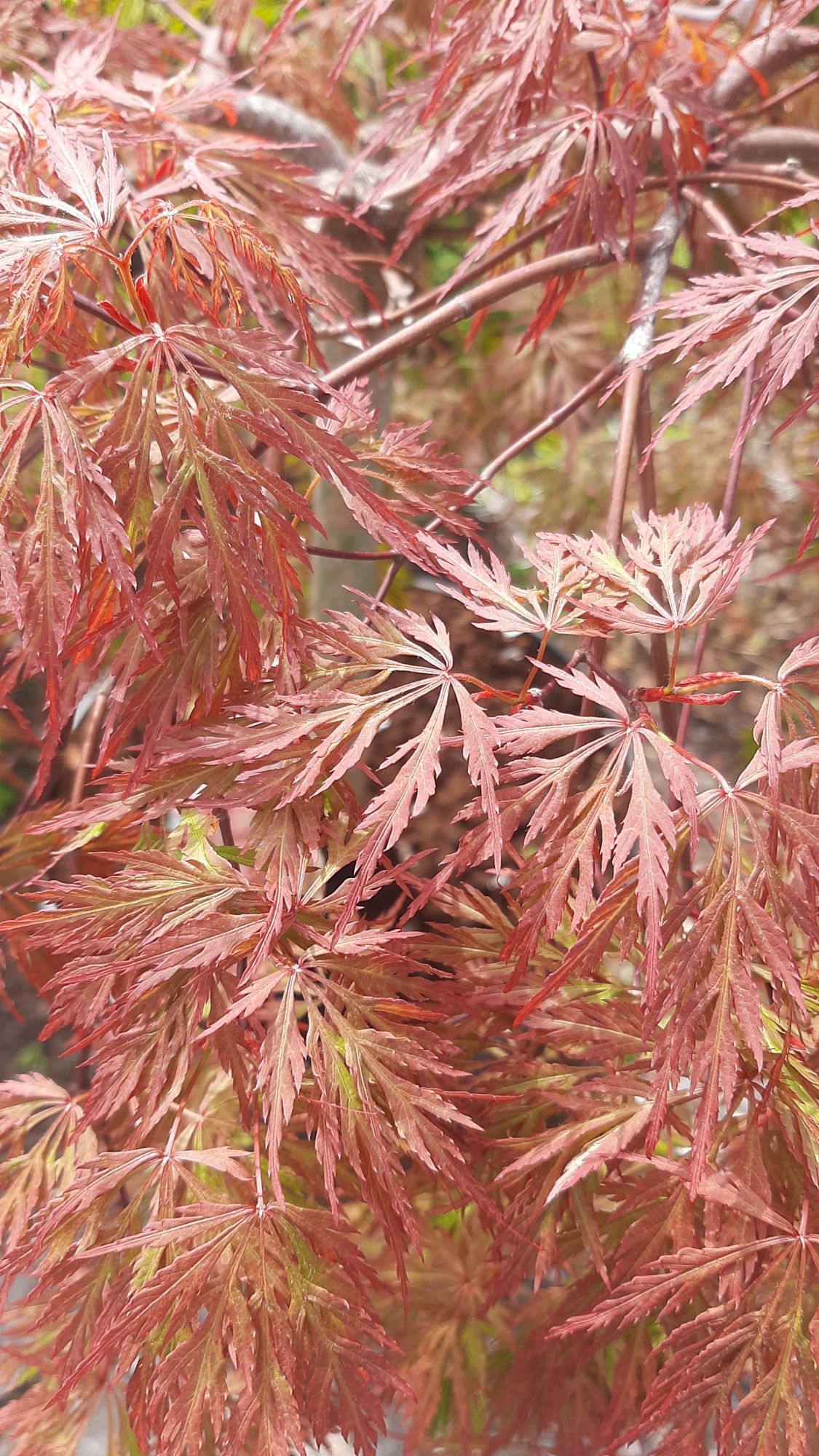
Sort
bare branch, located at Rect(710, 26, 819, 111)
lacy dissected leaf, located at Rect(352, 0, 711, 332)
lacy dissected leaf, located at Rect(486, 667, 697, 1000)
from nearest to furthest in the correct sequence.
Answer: lacy dissected leaf, located at Rect(486, 667, 697, 1000), lacy dissected leaf, located at Rect(352, 0, 711, 332), bare branch, located at Rect(710, 26, 819, 111)

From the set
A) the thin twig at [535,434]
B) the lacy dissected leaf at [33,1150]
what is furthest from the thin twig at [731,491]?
the lacy dissected leaf at [33,1150]

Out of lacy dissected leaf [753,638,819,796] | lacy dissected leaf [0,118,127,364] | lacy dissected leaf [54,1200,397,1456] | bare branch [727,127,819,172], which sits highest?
lacy dissected leaf [0,118,127,364]

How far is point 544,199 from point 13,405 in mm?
442

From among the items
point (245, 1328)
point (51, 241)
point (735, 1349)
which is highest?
point (51, 241)

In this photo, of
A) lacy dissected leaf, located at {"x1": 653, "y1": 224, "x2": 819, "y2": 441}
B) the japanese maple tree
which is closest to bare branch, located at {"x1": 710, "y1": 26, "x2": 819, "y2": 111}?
the japanese maple tree

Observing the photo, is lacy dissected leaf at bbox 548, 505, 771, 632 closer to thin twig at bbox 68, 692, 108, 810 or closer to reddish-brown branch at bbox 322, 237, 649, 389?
reddish-brown branch at bbox 322, 237, 649, 389

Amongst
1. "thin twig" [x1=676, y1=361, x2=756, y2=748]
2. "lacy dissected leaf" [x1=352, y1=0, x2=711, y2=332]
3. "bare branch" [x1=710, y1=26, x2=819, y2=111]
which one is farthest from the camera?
"bare branch" [x1=710, y1=26, x2=819, y2=111]

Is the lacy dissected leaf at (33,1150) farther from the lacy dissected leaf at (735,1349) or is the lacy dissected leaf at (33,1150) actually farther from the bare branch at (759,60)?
the bare branch at (759,60)

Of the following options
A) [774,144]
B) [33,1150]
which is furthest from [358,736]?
[774,144]

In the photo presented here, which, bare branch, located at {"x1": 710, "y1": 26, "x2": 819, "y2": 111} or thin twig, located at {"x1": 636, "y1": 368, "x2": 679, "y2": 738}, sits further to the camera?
bare branch, located at {"x1": 710, "y1": 26, "x2": 819, "y2": 111}

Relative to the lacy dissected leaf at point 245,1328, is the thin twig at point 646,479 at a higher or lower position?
higher

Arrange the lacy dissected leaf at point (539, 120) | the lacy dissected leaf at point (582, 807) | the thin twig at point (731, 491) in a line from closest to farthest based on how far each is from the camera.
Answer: the lacy dissected leaf at point (582, 807) → the thin twig at point (731, 491) → the lacy dissected leaf at point (539, 120)

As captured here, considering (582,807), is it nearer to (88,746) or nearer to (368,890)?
(368,890)

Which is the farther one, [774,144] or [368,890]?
[774,144]
